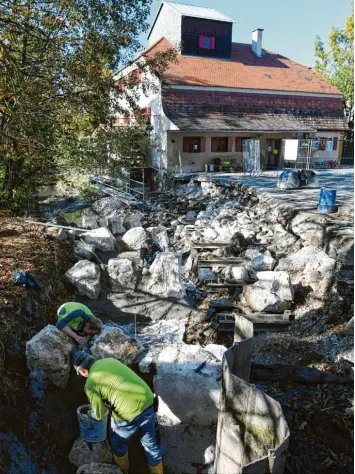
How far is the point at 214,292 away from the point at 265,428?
463 centimetres

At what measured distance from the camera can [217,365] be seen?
14.9ft

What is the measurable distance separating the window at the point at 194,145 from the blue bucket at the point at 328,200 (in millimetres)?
10986

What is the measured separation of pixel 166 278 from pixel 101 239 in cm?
315

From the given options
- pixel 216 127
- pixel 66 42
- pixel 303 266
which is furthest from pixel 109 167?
pixel 216 127

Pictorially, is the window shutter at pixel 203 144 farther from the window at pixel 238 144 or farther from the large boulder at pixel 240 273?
the large boulder at pixel 240 273

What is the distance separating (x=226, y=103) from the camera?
67.7 feet

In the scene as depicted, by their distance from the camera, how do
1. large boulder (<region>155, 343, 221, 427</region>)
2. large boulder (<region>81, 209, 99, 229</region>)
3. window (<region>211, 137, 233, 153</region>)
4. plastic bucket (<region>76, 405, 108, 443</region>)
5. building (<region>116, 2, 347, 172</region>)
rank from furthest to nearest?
1. window (<region>211, 137, 233, 153</region>)
2. building (<region>116, 2, 347, 172</region>)
3. large boulder (<region>81, 209, 99, 229</region>)
4. large boulder (<region>155, 343, 221, 427</region>)
5. plastic bucket (<region>76, 405, 108, 443</region>)

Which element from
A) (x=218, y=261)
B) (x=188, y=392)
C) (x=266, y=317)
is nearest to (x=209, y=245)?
(x=218, y=261)

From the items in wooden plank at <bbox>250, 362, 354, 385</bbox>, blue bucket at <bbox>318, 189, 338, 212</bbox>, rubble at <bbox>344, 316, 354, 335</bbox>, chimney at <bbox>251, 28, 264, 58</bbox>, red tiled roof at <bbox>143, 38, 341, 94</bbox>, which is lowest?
wooden plank at <bbox>250, 362, 354, 385</bbox>

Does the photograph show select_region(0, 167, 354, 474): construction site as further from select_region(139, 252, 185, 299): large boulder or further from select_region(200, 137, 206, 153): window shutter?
select_region(200, 137, 206, 153): window shutter

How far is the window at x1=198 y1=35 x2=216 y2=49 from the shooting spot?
21.9 m

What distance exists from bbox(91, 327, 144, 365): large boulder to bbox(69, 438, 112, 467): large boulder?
1168 millimetres

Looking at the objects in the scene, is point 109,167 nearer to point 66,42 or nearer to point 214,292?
point 66,42

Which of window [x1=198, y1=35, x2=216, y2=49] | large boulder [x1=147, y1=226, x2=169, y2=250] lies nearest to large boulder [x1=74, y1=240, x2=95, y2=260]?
large boulder [x1=147, y1=226, x2=169, y2=250]
